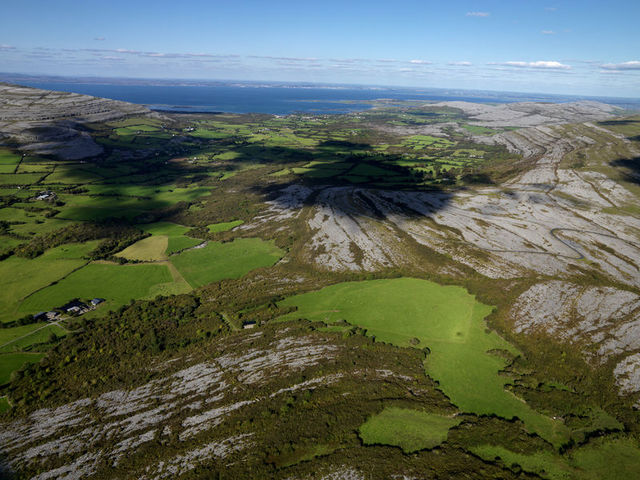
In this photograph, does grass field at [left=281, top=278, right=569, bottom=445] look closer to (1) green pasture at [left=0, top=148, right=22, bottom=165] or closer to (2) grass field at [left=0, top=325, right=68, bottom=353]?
(2) grass field at [left=0, top=325, right=68, bottom=353]

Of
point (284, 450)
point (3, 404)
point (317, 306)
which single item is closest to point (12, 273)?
point (3, 404)

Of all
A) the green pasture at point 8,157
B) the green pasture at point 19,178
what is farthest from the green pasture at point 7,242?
the green pasture at point 8,157

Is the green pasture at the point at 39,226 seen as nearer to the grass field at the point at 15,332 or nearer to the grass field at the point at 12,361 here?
the grass field at the point at 15,332

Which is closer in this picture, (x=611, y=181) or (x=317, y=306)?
(x=317, y=306)

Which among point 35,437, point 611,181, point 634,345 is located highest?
point 611,181

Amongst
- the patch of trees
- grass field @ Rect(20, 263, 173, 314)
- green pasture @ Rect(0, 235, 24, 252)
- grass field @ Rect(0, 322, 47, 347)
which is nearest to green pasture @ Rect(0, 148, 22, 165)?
green pasture @ Rect(0, 235, 24, 252)

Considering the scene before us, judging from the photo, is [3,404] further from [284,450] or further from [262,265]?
[262,265]

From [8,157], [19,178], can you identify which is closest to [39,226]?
[19,178]
